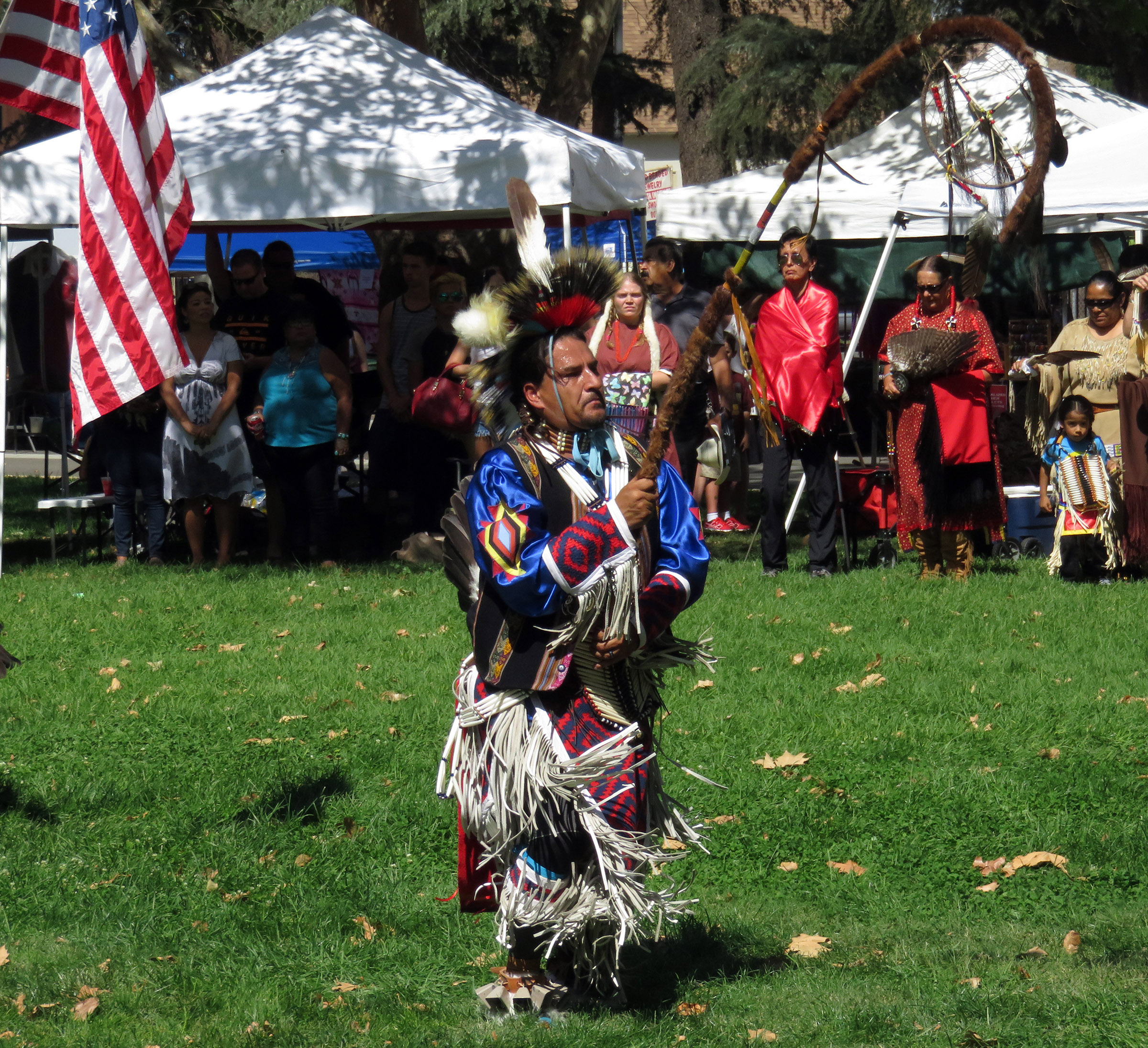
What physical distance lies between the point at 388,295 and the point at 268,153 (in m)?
3.62

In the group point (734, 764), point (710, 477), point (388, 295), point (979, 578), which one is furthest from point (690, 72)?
point (734, 764)

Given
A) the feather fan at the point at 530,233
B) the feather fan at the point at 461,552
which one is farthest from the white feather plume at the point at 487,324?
the feather fan at the point at 461,552

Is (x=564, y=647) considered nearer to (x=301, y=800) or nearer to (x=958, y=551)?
(x=301, y=800)

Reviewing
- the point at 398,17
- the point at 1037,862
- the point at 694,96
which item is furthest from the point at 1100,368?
the point at 694,96

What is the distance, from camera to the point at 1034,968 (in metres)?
4.18

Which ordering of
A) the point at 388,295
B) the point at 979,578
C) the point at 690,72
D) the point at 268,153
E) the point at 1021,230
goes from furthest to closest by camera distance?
the point at 690,72, the point at 388,295, the point at 268,153, the point at 979,578, the point at 1021,230

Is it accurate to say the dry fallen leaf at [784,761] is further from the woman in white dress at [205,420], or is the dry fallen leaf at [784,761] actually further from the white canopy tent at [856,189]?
the white canopy tent at [856,189]

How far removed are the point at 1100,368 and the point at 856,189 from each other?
3196 millimetres

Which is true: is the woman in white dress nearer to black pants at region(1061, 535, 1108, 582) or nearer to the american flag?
the american flag

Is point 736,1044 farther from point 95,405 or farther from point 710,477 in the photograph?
point 710,477

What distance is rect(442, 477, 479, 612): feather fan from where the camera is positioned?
3992 millimetres

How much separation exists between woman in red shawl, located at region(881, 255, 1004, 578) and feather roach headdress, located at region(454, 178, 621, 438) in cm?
566

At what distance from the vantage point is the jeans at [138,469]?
1060 cm

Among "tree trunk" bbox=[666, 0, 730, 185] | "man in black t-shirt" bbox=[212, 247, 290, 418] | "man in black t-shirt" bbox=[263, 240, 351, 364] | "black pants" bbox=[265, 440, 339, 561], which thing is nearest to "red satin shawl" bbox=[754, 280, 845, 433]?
"black pants" bbox=[265, 440, 339, 561]
